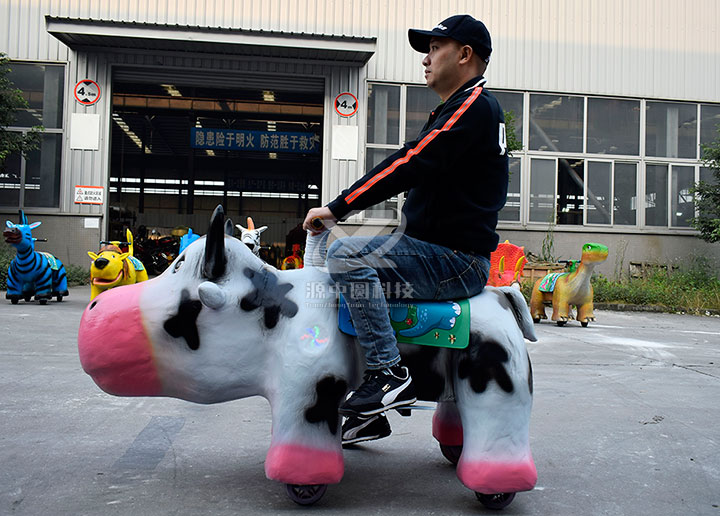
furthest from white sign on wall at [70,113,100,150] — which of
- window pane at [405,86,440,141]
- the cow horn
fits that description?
the cow horn

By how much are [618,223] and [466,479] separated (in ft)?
48.4

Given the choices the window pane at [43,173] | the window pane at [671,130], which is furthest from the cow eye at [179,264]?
the window pane at [671,130]

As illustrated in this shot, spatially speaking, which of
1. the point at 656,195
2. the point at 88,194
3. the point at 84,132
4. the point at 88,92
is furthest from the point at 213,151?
the point at 656,195

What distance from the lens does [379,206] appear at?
559 inches

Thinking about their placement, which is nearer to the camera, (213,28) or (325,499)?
(325,499)

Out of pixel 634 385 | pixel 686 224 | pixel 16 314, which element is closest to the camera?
pixel 634 385

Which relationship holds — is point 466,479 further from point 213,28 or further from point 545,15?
point 545,15

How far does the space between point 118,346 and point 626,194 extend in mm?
15531

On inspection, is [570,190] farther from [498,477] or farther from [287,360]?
[287,360]

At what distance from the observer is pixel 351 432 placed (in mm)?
2924

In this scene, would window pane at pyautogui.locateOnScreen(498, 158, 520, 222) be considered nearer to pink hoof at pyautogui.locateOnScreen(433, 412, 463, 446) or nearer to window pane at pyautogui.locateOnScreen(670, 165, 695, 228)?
window pane at pyautogui.locateOnScreen(670, 165, 695, 228)

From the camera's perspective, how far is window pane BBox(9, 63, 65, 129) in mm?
14078

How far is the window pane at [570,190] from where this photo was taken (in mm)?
15523

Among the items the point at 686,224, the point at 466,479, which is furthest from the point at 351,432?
the point at 686,224
